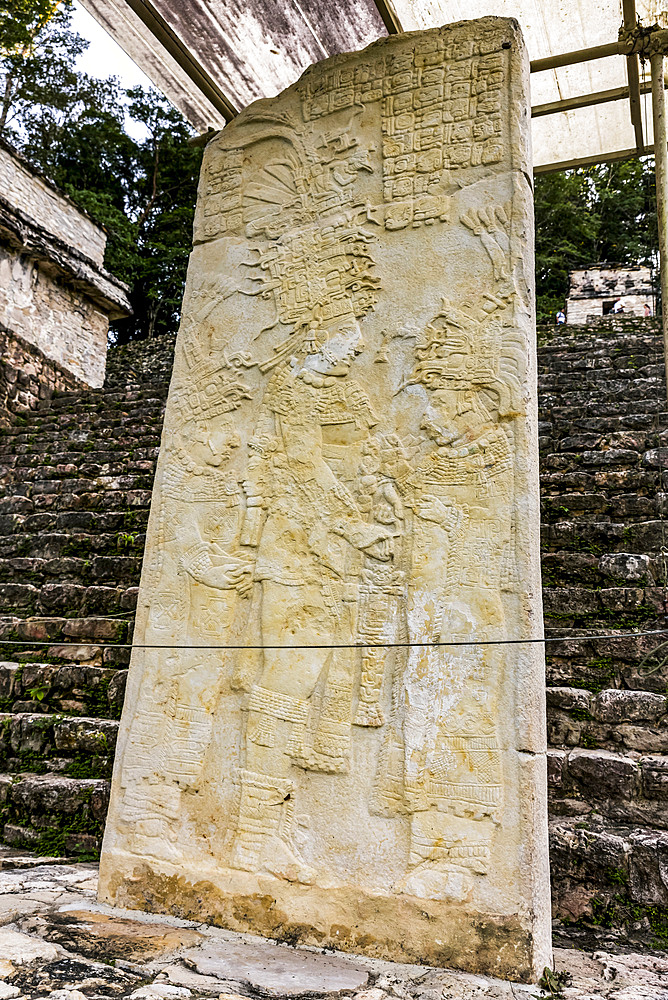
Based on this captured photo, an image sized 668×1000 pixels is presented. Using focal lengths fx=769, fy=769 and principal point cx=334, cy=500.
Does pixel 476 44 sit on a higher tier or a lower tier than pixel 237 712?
higher

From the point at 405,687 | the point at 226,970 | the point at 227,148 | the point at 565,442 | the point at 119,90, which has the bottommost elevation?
the point at 226,970

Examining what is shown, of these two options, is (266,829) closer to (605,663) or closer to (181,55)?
(605,663)

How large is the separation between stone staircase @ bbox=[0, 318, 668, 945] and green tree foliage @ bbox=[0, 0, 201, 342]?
41.6 ft

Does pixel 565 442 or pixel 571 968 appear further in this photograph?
Result: pixel 565 442

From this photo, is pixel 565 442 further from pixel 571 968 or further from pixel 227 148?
pixel 571 968

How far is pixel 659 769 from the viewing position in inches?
128

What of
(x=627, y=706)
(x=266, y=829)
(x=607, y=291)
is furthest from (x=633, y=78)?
(x=607, y=291)

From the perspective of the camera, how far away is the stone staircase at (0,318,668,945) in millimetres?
3080

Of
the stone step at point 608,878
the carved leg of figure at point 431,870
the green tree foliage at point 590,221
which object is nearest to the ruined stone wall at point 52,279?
the carved leg of figure at point 431,870

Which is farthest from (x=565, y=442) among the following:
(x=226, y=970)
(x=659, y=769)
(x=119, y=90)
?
(x=119, y=90)

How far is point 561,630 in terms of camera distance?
425 centimetres

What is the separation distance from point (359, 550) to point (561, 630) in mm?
1758

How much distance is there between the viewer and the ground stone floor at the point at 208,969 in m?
2.29

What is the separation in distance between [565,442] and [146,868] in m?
4.60
